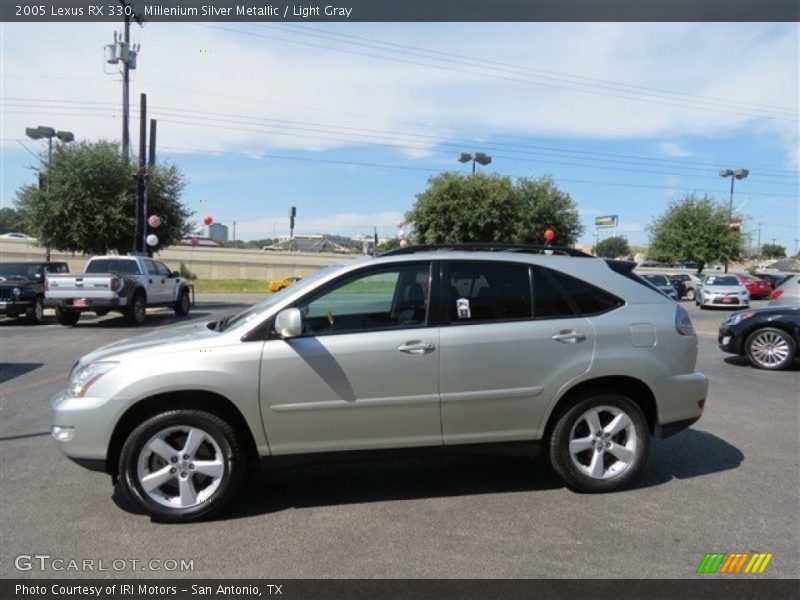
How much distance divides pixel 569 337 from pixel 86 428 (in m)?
3.25

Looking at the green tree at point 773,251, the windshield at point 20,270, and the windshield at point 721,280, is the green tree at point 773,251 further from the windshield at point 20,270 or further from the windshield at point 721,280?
the windshield at point 20,270

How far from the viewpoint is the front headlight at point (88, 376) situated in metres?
4.15

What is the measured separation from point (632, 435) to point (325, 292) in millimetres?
2408

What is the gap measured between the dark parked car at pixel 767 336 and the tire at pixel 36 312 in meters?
16.7

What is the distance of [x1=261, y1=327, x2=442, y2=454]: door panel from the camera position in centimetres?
415

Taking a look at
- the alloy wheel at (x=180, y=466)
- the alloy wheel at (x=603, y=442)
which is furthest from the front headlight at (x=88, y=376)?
the alloy wheel at (x=603, y=442)

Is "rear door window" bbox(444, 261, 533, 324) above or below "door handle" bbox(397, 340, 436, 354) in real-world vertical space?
above

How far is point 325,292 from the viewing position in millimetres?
4391

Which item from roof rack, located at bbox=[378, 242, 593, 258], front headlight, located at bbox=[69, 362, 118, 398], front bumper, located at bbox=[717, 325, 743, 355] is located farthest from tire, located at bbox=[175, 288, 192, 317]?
roof rack, located at bbox=[378, 242, 593, 258]

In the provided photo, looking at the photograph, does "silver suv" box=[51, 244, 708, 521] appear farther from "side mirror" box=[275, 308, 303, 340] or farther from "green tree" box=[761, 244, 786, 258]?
"green tree" box=[761, 244, 786, 258]

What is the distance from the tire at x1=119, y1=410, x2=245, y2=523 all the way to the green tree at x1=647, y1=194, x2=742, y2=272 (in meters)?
46.7

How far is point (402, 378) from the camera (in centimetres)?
424

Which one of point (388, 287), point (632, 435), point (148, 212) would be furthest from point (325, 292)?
point (148, 212)

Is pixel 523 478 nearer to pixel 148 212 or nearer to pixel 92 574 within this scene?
pixel 92 574
